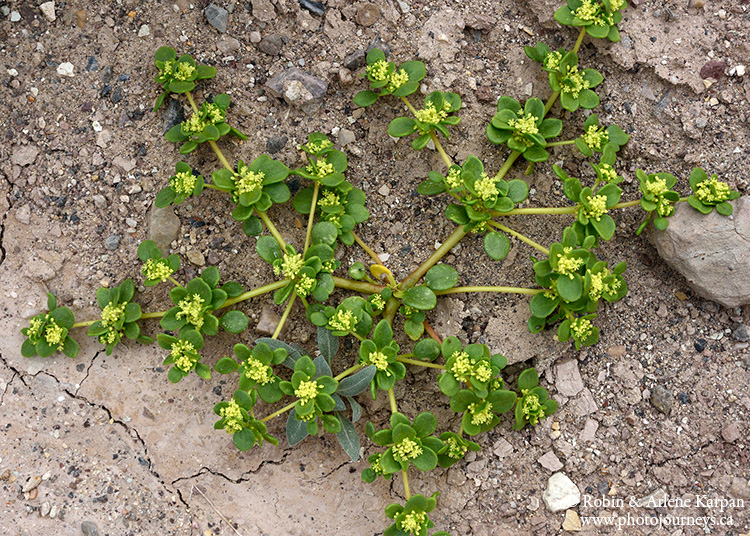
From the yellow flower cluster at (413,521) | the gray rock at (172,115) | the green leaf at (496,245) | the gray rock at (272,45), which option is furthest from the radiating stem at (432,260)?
the gray rock at (172,115)

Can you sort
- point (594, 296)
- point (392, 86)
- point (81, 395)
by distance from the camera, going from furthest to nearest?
point (81, 395)
point (392, 86)
point (594, 296)

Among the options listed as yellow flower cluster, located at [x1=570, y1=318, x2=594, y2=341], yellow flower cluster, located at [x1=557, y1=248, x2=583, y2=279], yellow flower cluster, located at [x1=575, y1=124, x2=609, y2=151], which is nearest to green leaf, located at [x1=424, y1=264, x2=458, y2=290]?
yellow flower cluster, located at [x1=557, y1=248, x2=583, y2=279]

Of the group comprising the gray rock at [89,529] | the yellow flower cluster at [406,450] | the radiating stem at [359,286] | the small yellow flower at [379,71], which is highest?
the small yellow flower at [379,71]

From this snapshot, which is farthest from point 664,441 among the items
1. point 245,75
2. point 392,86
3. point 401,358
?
point 245,75

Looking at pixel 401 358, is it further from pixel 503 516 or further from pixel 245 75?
pixel 245 75

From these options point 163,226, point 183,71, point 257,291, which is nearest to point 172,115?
point 183,71

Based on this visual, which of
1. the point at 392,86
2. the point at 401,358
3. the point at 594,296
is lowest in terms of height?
the point at 401,358

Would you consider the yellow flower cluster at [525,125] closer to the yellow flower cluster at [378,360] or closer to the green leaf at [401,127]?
the green leaf at [401,127]
